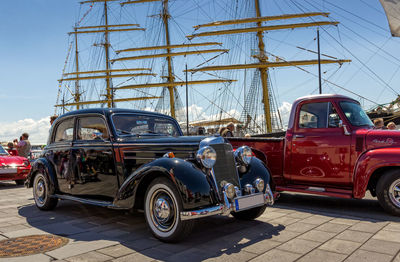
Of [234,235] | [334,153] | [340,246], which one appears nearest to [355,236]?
[340,246]

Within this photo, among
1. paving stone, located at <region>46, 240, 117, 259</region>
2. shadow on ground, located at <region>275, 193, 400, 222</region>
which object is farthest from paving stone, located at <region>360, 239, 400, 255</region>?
paving stone, located at <region>46, 240, 117, 259</region>

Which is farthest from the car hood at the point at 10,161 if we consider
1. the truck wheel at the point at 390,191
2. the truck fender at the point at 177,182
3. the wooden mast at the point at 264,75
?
the wooden mast at the point at 264,75

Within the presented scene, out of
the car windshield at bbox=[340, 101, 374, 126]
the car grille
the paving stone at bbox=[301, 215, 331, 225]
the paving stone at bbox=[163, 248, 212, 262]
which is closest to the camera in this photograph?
the paving stone at bbox=[163, 248, 212, 262]

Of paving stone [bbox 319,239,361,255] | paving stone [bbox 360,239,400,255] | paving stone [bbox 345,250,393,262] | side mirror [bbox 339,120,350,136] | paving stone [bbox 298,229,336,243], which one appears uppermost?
side mirror [bbox 339,120,350,136]

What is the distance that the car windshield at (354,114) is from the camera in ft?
19.1

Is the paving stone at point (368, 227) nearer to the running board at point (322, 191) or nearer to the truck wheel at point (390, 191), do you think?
the truck wheel at point (390, 191)

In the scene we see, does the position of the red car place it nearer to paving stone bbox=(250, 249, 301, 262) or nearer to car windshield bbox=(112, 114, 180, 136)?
car windshield bbox=(112, 114, 180, 136)

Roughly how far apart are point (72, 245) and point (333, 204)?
478cm

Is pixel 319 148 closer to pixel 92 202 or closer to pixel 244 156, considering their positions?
pixel 244 156

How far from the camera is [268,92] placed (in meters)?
32.1

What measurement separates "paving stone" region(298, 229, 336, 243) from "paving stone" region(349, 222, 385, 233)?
518mm

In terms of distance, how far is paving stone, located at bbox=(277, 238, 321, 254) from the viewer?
3.47 metres

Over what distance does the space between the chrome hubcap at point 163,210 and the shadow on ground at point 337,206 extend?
284cm

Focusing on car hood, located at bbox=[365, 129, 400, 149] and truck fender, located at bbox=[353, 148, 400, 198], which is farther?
car hood, located at bbox=[365, 129, 400, 149]
